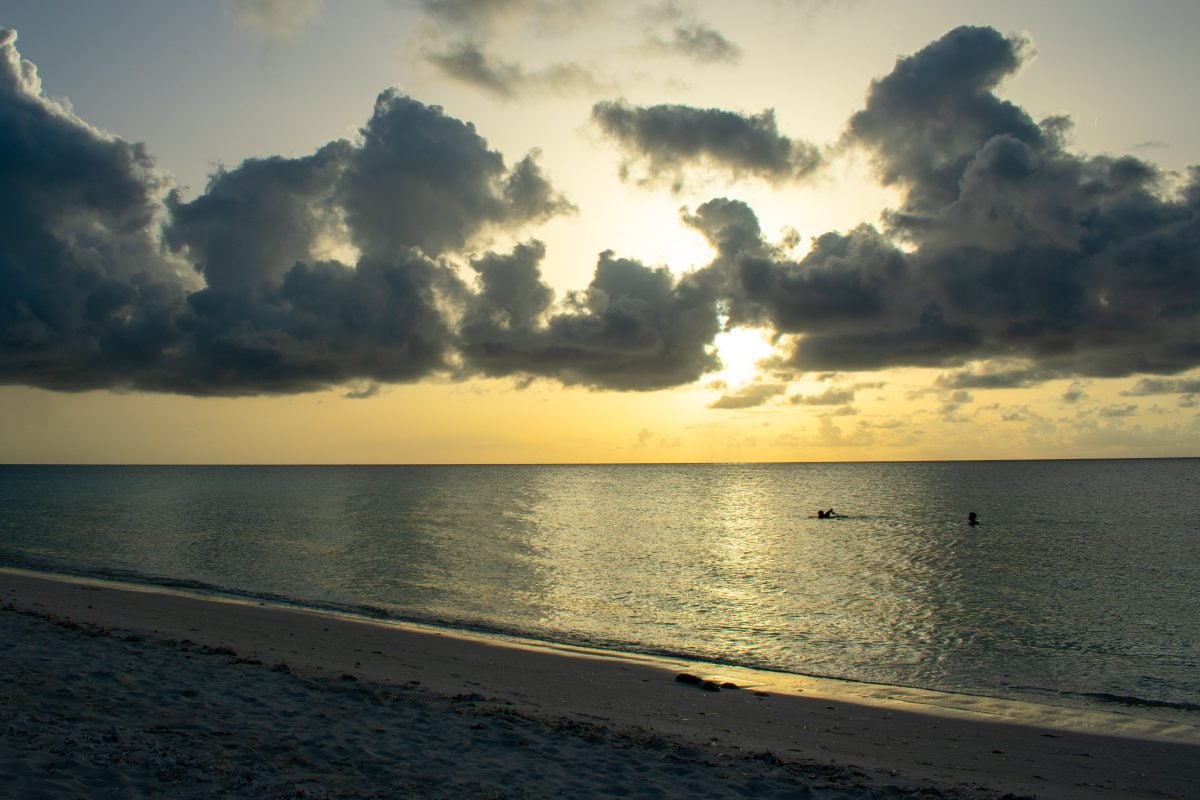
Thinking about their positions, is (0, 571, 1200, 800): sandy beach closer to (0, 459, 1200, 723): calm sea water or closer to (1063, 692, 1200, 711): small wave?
(1063, 692, 1200, 711): small wave

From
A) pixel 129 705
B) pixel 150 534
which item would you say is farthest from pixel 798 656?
pixel 150 534

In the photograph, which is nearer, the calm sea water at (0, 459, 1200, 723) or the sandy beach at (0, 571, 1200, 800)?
the sandy beach at (0, 571, 1200, 800)

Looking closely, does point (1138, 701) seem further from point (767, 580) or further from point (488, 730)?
point (767, 580)

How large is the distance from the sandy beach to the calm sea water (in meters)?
4.86

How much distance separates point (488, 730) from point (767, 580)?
1378 inches

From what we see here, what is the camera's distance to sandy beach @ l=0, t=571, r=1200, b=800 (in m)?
11.7

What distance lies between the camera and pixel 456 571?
48562mm

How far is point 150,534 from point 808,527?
219 feet

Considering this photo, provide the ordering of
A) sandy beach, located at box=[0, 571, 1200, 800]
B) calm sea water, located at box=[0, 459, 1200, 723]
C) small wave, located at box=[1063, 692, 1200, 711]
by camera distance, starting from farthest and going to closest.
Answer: calm sea water, located at box=[0, 459, 1200, 723]
small wave, located at box=[1063, 692, 1200, 711]
sandy beach, located at box=[0, 571, 1200, 800]

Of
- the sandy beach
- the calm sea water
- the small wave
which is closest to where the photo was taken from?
the sandy beach

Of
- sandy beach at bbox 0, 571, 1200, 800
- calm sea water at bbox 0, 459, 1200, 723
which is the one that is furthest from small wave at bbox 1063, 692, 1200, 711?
sandy beach at bbox 0, 571, 1200, 800

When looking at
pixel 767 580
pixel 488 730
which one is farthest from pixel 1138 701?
pixel 767 580

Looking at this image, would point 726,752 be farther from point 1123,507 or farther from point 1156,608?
point 1123,507

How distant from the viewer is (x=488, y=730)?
14.9 m
